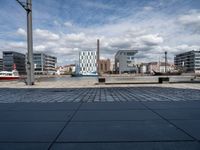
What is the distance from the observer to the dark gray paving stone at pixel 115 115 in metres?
6.91

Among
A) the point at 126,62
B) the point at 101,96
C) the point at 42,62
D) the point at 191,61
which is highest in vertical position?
the point at 191,61

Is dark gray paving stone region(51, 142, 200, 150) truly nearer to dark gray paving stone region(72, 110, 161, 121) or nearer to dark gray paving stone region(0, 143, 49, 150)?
dark gray paving stone region(0, 143, 49, 150)

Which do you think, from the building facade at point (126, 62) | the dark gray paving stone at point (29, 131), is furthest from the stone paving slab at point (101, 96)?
the building facade at point (126, 62)

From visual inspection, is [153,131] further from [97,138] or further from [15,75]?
[15,75]

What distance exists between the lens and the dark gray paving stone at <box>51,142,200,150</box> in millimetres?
4273

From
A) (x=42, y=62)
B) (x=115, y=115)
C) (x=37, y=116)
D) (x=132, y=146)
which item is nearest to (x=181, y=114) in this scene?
(x=115, y=115)

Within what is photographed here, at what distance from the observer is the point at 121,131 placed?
17.9 feet

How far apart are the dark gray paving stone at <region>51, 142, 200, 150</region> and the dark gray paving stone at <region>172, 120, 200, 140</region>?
65 centimetres

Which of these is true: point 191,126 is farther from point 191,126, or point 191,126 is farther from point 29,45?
point 29,45

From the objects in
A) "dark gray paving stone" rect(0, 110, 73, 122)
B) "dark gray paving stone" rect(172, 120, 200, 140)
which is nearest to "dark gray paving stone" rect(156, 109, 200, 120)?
"dark gray paving stone" rect(172, 120, 200, 140)

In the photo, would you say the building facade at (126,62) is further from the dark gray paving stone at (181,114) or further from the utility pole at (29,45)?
the dark gray paving stone at (181,114)

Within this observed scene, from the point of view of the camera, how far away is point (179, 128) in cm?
564

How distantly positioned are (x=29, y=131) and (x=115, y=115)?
9.49ft

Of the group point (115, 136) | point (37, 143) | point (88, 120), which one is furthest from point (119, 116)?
point (37, 143)
